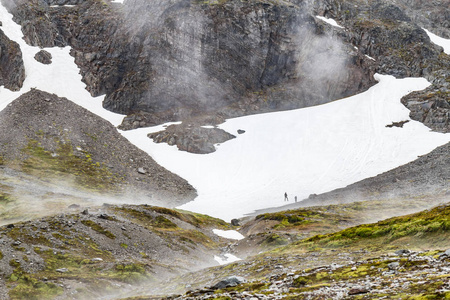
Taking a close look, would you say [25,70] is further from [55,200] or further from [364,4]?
[364,4]

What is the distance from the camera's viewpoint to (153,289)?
1096 inches

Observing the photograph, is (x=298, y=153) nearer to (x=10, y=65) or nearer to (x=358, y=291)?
(x=358, y=291)

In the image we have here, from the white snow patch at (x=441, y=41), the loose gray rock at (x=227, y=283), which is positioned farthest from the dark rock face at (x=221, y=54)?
the loose gray rock at (x=227, y=283)

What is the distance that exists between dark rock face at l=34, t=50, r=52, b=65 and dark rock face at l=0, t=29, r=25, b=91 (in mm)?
7734

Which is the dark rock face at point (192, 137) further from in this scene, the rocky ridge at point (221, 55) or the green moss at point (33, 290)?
the green moss at point (33, 290)

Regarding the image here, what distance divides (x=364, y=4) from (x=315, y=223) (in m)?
157

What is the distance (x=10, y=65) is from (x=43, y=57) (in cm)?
1679

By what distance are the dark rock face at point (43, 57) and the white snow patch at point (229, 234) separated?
115 meters

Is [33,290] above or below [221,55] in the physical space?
below

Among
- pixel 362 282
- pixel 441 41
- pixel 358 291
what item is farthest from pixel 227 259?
pixel 441 41

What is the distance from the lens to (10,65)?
126 metres

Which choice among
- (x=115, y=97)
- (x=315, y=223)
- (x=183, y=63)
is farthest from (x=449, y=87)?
(x=115, y=97)

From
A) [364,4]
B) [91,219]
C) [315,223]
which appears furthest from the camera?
[364,4]

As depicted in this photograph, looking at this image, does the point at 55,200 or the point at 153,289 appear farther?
the point at 55,200
